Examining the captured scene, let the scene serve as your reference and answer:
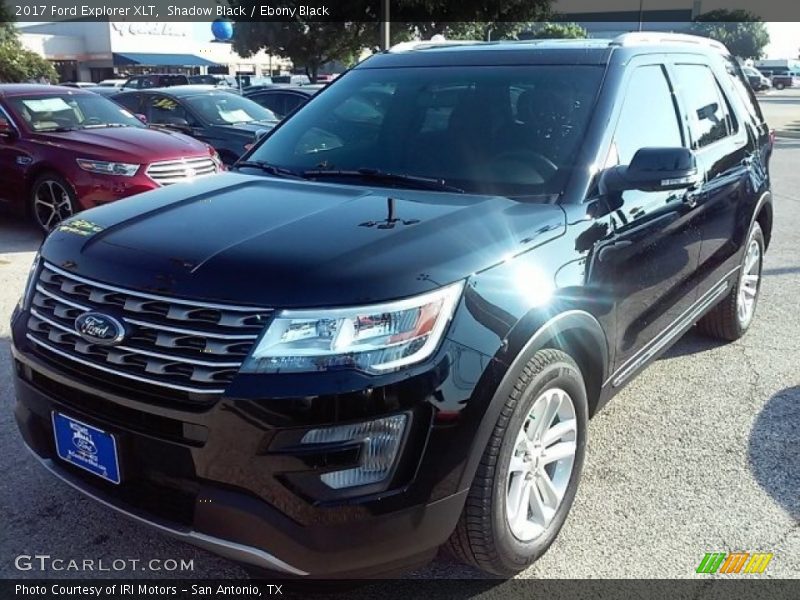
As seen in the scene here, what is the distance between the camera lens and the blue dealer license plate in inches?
93.9

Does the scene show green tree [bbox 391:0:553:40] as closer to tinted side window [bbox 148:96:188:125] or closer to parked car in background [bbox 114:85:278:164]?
parked car in background [bbox 114:85:278:164]

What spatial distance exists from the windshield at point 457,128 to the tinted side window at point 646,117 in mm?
196

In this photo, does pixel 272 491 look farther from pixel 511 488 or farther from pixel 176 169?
pixel 176 169

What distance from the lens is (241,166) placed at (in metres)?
3.73

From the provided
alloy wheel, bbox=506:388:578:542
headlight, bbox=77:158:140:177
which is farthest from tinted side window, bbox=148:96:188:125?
alloy wheel, bbox=506:388:578:542

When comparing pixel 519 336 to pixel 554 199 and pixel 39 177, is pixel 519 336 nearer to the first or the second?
pixel 554 199

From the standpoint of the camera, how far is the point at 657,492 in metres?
3.32

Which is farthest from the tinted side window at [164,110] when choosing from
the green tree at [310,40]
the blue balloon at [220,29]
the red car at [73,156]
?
the blue balloon at [220,29]

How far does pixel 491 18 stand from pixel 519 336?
27.2 m

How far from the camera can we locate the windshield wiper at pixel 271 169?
3.46 metres

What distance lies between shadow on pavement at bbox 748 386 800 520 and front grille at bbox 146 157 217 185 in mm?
5728

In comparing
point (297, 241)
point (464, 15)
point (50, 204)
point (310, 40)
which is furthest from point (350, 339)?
point (310, 40)

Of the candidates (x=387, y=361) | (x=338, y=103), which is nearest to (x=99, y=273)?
(x=387, y=361)
